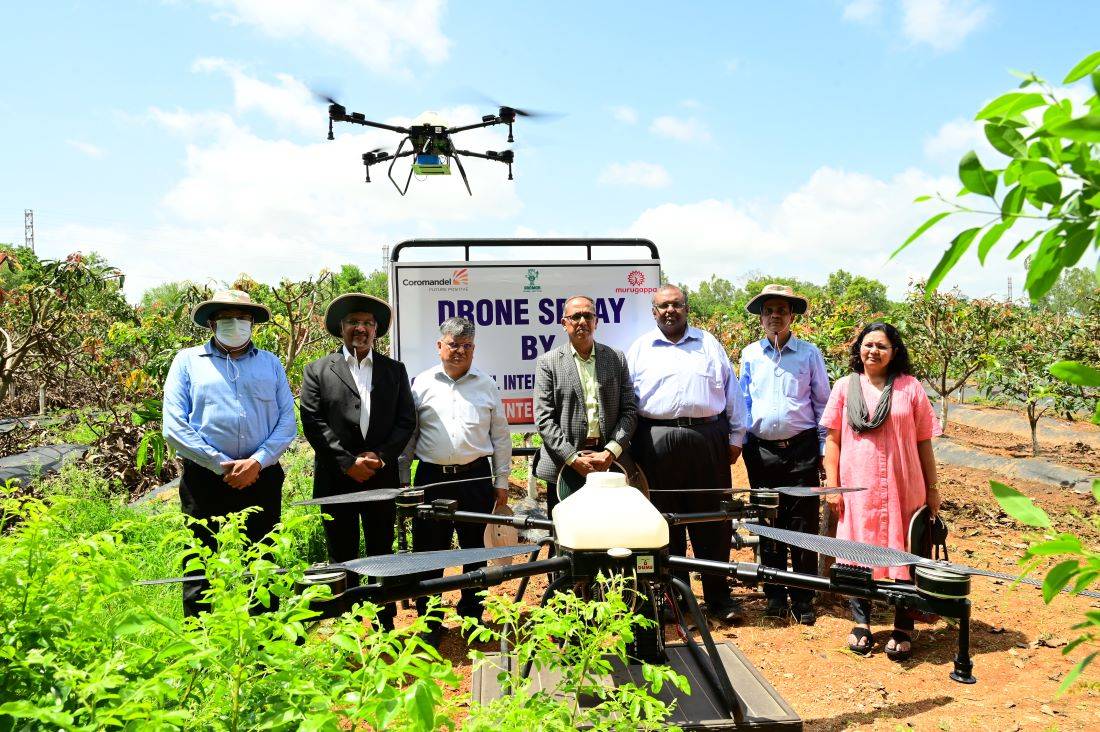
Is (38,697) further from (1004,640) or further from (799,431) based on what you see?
(1004,640)

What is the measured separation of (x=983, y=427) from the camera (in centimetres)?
1569

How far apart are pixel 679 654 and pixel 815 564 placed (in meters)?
2.14

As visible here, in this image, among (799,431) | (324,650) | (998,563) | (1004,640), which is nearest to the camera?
(324,650)

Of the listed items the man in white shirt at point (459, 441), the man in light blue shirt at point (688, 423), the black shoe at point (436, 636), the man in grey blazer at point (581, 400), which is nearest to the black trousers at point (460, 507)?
the man in white shirt at point (459, 441)

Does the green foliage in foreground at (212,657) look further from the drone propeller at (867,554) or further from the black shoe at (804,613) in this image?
the black shoe at (804,613)

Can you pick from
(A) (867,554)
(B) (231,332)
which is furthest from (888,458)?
(B) (231,332)

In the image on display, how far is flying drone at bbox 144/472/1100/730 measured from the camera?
2.06 meters

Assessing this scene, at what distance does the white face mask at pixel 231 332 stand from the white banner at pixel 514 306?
1.41 m

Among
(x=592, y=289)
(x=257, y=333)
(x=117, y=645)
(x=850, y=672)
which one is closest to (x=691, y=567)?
(x=117, y=645)

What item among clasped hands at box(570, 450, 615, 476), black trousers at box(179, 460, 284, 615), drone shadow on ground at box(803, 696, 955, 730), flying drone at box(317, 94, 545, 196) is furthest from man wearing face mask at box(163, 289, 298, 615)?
flying drone at box(317, 94, 545, 196)

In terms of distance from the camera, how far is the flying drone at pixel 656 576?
206 centimetres

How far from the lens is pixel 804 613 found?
4.57m

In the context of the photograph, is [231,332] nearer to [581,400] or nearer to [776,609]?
[581,400]

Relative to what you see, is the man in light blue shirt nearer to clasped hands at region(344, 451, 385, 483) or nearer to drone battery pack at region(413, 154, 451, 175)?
clasped hands at region(344, 451, 385, 483)
